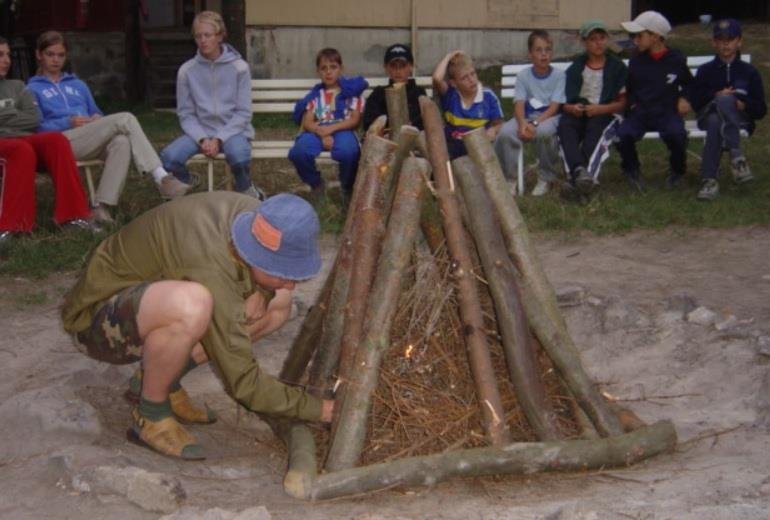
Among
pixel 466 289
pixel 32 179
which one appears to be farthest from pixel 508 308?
pixel 32 179

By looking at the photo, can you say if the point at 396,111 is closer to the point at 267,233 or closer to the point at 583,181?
the point at 267,233

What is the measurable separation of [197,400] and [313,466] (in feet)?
4.12

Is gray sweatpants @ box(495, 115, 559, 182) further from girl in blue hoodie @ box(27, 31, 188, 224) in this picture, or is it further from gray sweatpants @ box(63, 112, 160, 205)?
gray sweatpants @ box(63, 112, 160, 205)

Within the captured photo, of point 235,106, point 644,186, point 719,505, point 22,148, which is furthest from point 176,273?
point 644,186

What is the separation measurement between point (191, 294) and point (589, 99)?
5476 millimetres

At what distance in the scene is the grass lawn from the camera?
7434 mm

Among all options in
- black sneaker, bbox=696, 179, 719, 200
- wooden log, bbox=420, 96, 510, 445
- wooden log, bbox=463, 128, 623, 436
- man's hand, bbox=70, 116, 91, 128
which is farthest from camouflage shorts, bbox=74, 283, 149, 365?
black sneaker, bbox=696, 179, 719, 200

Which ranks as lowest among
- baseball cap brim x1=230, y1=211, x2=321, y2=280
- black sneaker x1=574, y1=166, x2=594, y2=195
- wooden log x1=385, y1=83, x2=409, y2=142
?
black sneaker x1=574, y1=166, x2=594, y2=195

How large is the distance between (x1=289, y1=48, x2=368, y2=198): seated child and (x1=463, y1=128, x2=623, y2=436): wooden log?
153 inches

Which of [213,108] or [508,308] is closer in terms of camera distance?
[508,308]

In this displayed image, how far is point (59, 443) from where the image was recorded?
4293mm

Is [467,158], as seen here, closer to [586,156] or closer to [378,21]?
[586,156]

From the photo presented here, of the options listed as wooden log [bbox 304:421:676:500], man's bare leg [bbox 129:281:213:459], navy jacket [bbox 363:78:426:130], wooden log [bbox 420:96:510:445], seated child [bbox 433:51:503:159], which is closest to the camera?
wooden log [bbox 304:421:676:500]

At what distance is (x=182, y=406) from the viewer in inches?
186
